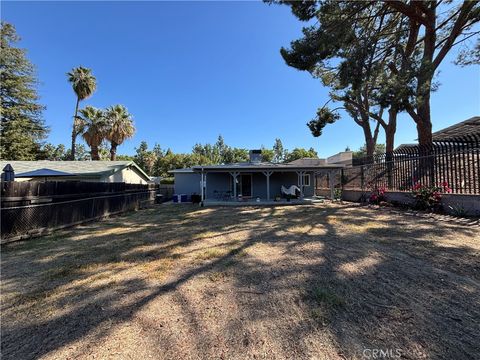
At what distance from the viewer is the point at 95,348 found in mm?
2131

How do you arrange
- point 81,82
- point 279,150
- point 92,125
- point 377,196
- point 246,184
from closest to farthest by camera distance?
point 377,196
point 246,184
point 92,125
point 81,82
point 279,150

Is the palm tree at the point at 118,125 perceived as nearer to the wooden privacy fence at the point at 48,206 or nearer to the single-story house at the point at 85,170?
the single-story house at the point at 85,170

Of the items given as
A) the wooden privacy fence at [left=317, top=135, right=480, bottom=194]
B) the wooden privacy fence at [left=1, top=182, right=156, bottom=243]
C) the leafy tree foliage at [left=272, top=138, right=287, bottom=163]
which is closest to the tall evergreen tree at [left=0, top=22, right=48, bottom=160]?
the wooden privacy fence at [left=1, top=182, right=156, bottom=243]

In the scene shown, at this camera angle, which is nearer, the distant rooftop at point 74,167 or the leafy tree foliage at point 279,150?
the distant rooftop at point 74,167

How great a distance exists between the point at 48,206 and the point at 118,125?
17.2 meters

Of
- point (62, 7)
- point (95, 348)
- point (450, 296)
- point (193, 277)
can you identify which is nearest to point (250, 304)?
point (193, 277)

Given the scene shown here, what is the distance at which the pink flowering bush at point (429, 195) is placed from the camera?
27.3 feet

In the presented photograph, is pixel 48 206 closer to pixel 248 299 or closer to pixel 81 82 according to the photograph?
pixel 248 299

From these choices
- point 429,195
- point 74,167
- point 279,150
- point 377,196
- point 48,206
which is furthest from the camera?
point 279,150

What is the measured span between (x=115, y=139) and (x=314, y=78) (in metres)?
17.6

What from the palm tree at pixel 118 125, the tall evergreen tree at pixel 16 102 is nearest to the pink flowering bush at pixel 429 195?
the palm tree at pixel 118 125

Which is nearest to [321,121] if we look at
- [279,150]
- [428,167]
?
[428,167]

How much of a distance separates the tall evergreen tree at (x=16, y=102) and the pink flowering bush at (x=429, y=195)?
108ft

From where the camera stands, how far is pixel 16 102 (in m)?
26.0
